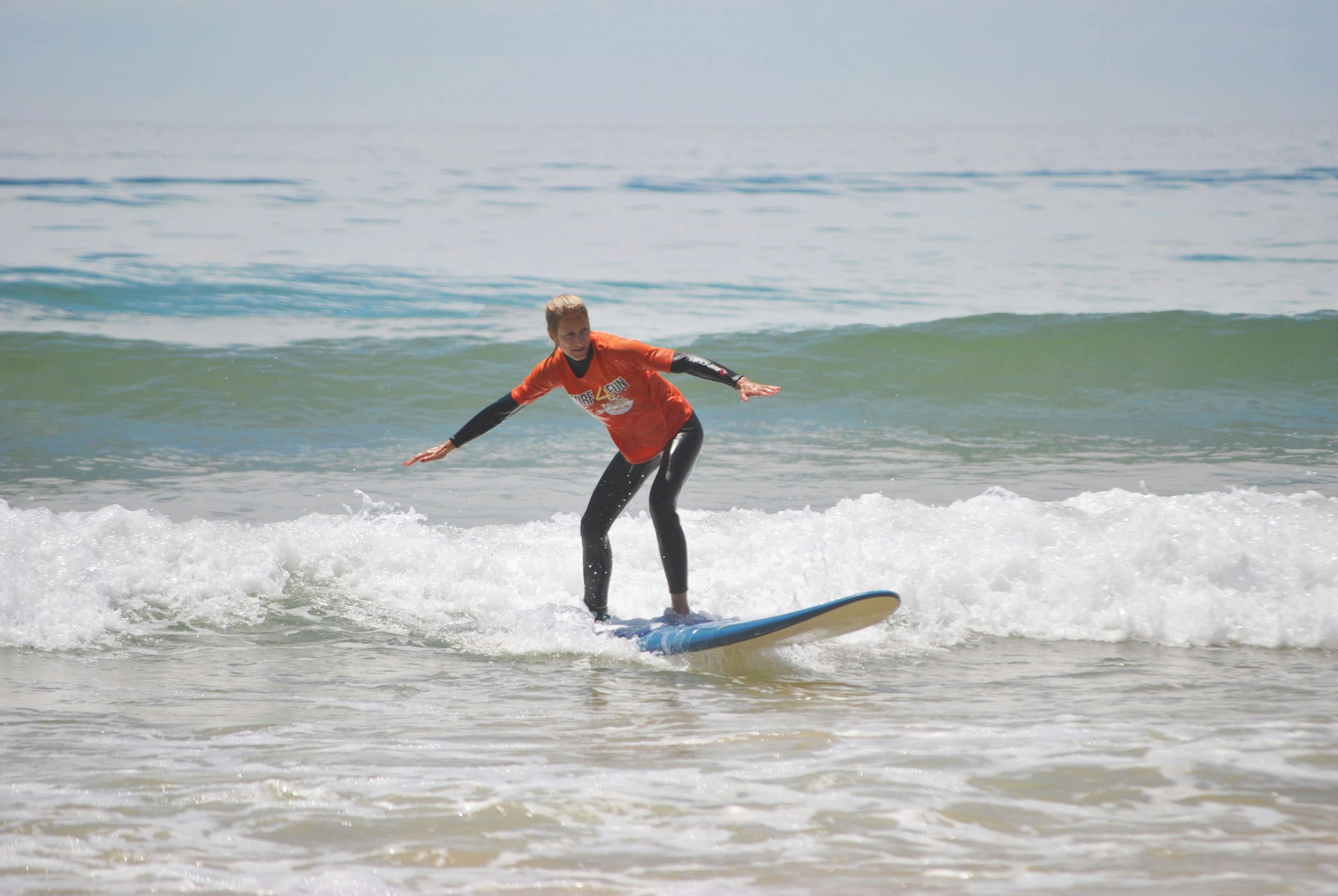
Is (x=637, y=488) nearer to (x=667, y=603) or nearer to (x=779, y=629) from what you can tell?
(x=779, y=629)

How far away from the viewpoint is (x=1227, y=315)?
15.6m

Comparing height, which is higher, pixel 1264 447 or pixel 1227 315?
pixel 1227 315

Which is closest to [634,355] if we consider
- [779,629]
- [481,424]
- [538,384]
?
[538,384]

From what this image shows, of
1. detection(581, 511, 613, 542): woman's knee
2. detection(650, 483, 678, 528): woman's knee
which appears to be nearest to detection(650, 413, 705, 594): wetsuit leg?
detection(650, 483, 678, 528): woman's knee

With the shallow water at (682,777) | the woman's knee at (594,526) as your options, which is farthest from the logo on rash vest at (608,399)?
the shallow water at (682,777)

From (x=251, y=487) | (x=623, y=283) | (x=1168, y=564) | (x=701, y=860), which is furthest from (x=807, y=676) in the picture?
(x=623, y=283)

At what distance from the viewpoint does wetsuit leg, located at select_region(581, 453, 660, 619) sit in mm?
4496

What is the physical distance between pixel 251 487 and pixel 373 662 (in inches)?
153

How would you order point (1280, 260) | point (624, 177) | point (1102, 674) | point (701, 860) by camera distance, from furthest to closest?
point (624, 177) < point (1280, 260) < point (1102, 674) < point (701, 860)

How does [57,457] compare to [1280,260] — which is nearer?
[57,457]

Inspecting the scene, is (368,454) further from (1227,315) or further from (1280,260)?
(1280,260)

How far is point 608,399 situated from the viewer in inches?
169

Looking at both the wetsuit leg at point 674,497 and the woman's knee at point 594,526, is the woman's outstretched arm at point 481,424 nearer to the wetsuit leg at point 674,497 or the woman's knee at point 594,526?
the woman's knee at point 594,526

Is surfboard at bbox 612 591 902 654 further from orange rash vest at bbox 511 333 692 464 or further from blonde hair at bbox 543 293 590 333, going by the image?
blonde hair at bbox 543 293 590 333
